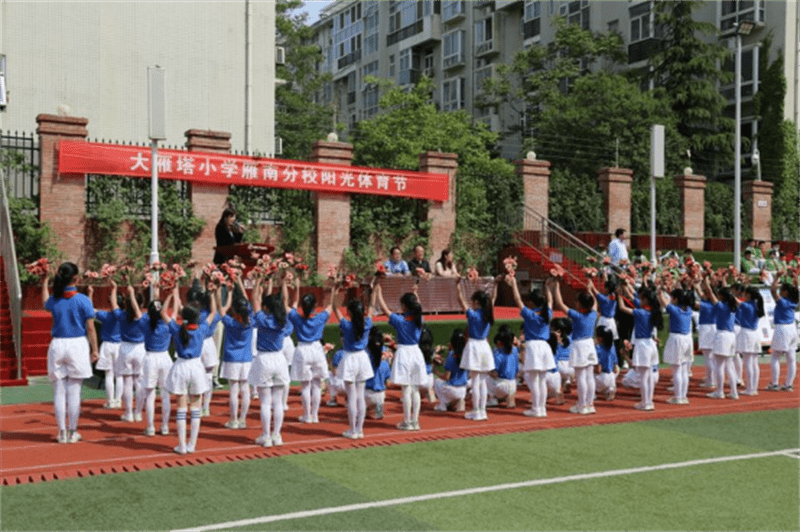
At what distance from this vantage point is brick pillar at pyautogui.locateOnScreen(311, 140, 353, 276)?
24.0 m

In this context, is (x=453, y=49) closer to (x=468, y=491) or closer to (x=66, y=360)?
(x=66, y=360)

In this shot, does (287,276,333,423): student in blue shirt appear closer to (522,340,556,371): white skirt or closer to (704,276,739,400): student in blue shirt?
(522,340,556,371): white skirt

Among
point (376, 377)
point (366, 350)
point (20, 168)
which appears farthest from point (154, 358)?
point (20, 168)

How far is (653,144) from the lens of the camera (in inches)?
870

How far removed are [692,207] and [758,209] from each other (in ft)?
12.9

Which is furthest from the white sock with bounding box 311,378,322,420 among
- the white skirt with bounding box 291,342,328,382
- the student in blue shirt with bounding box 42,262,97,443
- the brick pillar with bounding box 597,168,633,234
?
the brick pillar with bounding box 597,168,633,234

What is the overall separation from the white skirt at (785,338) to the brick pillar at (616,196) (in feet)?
46.9

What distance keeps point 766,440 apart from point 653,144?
1204 cm

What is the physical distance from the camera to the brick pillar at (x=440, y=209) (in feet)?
84.9

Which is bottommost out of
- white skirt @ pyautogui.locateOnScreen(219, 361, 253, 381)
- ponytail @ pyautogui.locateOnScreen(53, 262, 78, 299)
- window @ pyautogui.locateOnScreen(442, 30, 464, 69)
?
white skirt @ pyautogui.locateOnScreen(219, 361, 253, 381)

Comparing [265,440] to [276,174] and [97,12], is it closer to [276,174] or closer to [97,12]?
[276,174]

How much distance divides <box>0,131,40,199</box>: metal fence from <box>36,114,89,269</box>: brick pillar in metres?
0.43

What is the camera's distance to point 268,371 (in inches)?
410

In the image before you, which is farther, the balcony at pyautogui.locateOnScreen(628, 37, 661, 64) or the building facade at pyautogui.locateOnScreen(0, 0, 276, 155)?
the balcony at pyautogui.locateOnScreen(628, 37, 661, 64)
